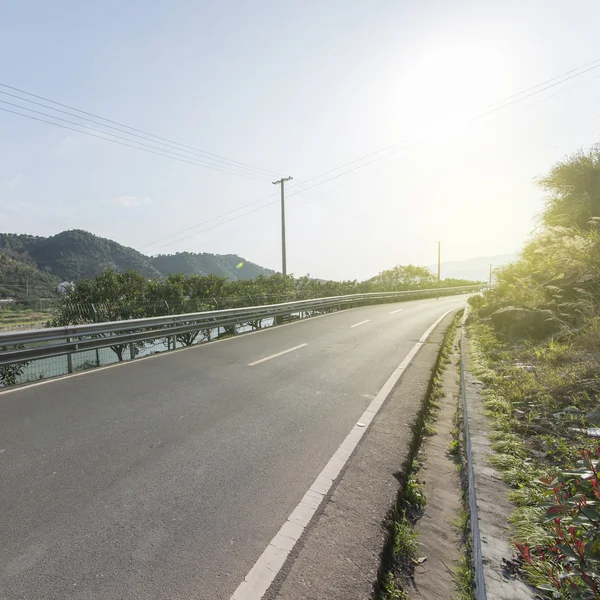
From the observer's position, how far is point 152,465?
10.6 feet

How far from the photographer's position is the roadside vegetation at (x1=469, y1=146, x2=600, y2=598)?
1608 mm

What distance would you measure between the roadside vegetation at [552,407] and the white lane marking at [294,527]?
1.30 m

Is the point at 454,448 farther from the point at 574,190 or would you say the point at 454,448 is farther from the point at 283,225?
the point at 283,225

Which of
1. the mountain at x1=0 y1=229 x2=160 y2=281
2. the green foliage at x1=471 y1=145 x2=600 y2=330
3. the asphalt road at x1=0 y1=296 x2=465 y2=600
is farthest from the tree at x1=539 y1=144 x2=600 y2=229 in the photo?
the mountain at x1=0 y1=229 x2=160 y2=281

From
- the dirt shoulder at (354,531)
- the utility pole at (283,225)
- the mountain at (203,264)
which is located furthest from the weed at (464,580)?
the mountain at (203,264)

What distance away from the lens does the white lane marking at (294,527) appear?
1956 millimetres

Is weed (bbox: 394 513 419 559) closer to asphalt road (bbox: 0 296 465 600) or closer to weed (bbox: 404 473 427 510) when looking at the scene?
weed (bbox: 404 473 427 510)

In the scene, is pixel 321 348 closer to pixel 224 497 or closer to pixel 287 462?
pixel 287 462

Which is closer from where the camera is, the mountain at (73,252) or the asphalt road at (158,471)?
the asphalt road at (158,471)

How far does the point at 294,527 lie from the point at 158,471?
1404 mm

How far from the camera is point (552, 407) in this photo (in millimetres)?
3863

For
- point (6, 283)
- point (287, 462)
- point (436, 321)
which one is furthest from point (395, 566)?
point (6, 283)

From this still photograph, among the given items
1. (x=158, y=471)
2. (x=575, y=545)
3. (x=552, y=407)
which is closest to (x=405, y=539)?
(x=575, y=545)

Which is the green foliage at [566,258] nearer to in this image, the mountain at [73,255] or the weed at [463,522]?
the weed at [463,522]
